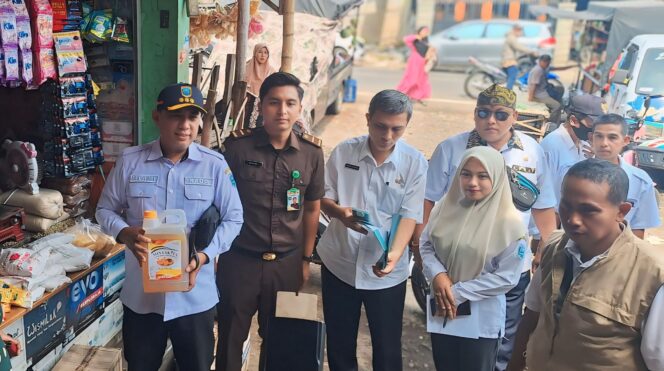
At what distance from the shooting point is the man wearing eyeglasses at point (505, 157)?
10.9 feet

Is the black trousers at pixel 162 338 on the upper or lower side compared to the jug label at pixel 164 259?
lower

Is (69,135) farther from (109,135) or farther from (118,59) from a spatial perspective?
(118,59)

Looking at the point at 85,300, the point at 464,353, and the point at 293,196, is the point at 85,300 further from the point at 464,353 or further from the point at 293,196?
the point at 464,353

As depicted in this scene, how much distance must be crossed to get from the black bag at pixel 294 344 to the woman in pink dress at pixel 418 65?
1001cm

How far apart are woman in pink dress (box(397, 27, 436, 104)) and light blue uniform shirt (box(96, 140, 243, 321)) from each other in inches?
401

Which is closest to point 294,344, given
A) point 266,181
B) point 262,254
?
point 262,254

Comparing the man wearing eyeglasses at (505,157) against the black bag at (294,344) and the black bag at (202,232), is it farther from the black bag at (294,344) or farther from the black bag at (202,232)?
the black bag at (202,232)

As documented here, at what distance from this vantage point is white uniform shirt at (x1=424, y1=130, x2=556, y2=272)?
11.0 ft

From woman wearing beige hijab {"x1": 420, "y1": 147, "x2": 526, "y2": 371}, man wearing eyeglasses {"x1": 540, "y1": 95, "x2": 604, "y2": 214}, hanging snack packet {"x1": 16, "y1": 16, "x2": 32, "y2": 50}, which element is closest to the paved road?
man wearing eyeglasses {"x1": 540, "y1": 95, "x2": 604, "y2": 214}

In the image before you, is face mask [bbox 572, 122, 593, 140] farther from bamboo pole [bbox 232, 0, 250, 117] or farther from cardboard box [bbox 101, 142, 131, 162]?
cardboard box [bbox 101, 142, 131, 162]

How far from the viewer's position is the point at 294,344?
120 inches

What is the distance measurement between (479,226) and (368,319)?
91 centimetres

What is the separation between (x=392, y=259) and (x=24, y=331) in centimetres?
185

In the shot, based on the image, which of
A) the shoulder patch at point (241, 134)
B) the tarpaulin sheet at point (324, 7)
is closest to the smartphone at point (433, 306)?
the shoulder patch at point (241, 134)
